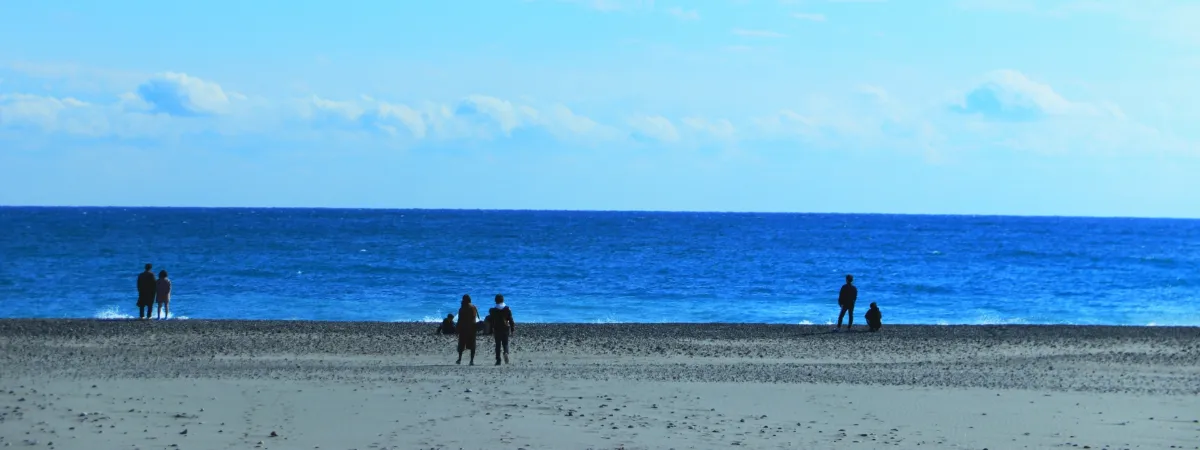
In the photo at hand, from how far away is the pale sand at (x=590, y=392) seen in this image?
13.0 meters

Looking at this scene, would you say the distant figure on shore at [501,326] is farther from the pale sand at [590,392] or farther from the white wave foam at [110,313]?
Result: the white wave foam at [110,313]

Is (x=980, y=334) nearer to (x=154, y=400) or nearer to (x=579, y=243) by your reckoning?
(x=154, y=400)

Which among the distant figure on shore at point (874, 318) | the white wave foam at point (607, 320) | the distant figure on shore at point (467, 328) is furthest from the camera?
the white wave foam at point (607, 320)

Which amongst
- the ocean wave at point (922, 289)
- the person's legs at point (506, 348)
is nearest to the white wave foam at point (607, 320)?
the person's legs at point (506, 348)

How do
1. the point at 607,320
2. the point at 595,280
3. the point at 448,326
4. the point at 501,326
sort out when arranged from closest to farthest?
the point at 501,326 → the point at 448,326 → the point at 607,320 → the point at 595,280

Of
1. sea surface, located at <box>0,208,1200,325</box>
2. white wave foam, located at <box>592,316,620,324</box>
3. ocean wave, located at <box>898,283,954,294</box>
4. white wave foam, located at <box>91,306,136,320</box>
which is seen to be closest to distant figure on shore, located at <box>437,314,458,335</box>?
sea surface, located at <box>0,208,1200,325</box>

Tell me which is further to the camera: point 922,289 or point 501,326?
point 922,289

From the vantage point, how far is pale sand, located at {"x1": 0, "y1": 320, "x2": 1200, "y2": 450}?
13.0m

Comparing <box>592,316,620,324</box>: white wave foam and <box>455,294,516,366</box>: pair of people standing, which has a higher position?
<box>455,294,516,366</box>: pair of people standing

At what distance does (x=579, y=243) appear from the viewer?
91.6 metres

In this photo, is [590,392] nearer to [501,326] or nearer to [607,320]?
[501,326]

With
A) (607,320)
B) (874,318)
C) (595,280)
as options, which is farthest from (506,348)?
(595,280)

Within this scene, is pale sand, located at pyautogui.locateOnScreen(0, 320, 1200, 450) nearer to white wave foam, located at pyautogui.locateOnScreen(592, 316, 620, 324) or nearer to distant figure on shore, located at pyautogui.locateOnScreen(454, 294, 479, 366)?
distant figure on shore, located at pyautogui.locateOnScreen(454, 294, 479, 366)

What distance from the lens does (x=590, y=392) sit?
16172 millimetres
